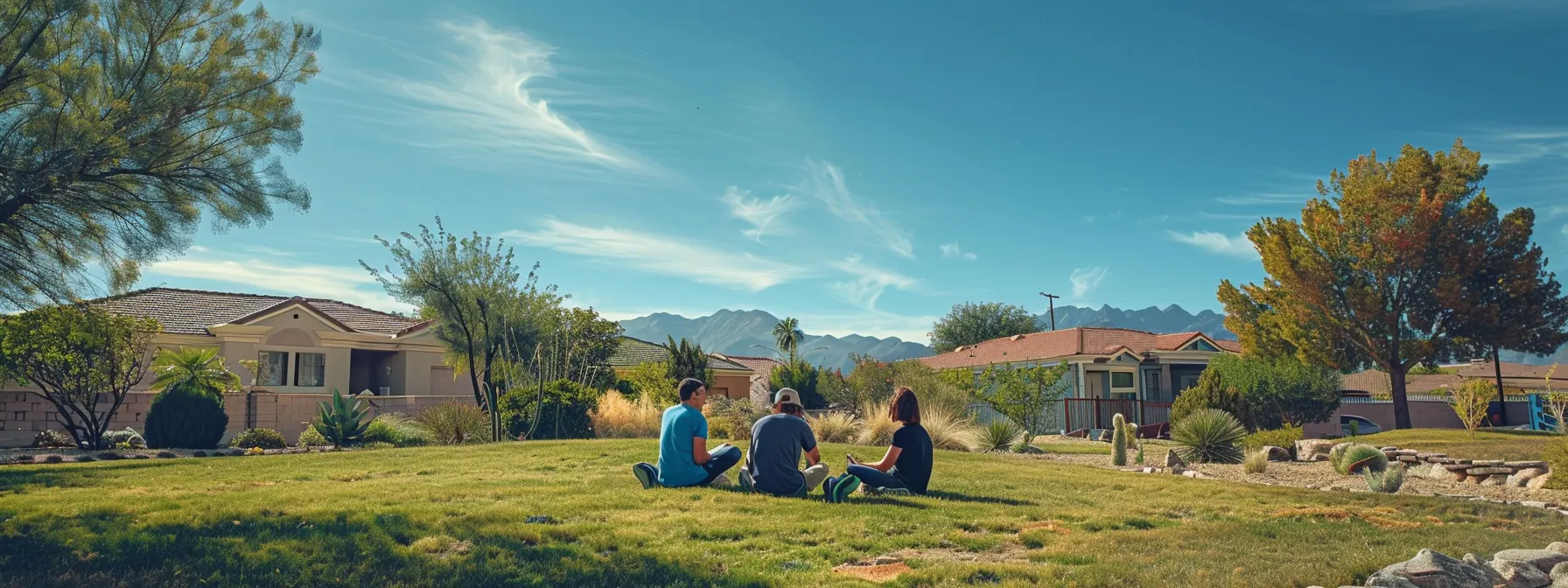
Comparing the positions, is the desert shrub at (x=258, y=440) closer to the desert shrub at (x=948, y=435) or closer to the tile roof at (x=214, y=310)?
the tile roof at (x=214, y=310)

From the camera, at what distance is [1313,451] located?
17.1 meters

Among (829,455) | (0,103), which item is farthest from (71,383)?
(829,455)

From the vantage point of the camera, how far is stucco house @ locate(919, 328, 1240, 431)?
3766 cm

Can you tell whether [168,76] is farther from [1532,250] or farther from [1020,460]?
[1532,250]

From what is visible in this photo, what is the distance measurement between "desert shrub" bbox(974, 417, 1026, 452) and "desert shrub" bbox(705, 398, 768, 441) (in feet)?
14.3

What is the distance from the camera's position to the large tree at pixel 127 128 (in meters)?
9.41

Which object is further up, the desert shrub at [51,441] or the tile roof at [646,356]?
the tile roof at [646,356]

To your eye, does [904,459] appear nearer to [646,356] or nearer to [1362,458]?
[1362,458]

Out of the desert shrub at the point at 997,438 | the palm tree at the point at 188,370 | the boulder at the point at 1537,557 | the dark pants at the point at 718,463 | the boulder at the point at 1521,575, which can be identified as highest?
the palm tree at the point at 188,370

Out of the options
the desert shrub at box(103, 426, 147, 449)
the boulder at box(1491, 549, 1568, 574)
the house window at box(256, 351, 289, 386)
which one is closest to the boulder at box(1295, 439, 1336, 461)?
the boulder at box(1491, 549, 1568, 574)

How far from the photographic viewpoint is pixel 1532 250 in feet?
103

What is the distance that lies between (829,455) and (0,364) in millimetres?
17493

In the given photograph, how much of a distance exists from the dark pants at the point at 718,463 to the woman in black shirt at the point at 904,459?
47.0 inches

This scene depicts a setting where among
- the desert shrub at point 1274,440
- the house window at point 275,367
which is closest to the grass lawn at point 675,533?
the desert shrub at point 1274,440
